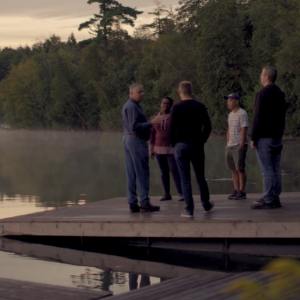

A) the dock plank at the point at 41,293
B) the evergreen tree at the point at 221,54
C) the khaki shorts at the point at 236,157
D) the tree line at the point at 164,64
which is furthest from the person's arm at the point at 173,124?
the evergreen tree at the point at 221,54

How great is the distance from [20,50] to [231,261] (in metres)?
118

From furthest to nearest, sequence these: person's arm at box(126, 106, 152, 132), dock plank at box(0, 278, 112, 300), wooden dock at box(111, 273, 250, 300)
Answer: person's arm at box(126, 106, 152, 132) < dock plank at box(0, 278, 112, 300) < wooden dock at box(111, 273, 250, 300)

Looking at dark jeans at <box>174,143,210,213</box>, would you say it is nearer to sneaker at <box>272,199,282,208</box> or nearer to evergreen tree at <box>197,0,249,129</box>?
sneaker at <box>272,199,282,208</box>

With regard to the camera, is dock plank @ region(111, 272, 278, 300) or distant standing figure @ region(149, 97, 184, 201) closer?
dock plank @ region(111, 272, 278, 300)

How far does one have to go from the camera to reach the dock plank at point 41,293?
405 cm

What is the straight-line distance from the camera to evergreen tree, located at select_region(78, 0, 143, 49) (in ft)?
231

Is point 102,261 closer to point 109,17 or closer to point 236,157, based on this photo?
point 236,157

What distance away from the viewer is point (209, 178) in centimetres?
1558

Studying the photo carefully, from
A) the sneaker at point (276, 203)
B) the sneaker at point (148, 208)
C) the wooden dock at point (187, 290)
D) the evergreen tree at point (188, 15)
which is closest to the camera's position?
the wooden dock at point (187, 290)

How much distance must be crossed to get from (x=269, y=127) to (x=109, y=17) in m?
66.2

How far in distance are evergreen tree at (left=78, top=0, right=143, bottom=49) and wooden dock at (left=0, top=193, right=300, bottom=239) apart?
213 ft

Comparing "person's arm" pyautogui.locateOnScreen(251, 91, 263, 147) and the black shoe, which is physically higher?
"person's arm" pyautogui.locateOnScreen(251, 91, 263, 147)

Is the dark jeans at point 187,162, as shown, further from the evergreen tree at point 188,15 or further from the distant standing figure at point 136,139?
the evergreen tree at point 188,15

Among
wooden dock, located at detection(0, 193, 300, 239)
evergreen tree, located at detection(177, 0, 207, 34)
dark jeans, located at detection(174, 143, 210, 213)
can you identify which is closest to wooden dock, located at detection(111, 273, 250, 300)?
wooden dock, located at detection(0, 193, 300, 239)
